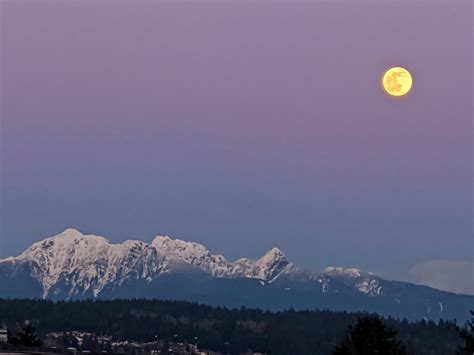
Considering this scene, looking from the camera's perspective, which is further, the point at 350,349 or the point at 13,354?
the point at 350,349

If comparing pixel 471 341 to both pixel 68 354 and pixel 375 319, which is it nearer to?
pixel 375 319

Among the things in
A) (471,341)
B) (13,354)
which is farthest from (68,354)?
(471,341)

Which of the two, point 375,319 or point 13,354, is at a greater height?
point 375,319

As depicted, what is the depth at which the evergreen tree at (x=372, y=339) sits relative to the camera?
14425cm

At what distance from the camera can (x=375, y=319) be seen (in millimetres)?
148750

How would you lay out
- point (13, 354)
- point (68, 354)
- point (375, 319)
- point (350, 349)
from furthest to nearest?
point (68, 354)
point (375, 319)
point (350, 349)
point (13, 354)

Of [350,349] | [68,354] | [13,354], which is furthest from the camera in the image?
[68,354]

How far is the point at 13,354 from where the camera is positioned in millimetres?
127688

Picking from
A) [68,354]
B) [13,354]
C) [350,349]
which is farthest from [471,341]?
[68,354]

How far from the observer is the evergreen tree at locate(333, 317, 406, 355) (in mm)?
144250

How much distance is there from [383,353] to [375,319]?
217 inches

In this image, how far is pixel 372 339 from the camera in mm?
146125

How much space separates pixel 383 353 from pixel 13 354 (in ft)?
132

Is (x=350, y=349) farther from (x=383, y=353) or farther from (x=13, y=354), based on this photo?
(x=13, y=354)
